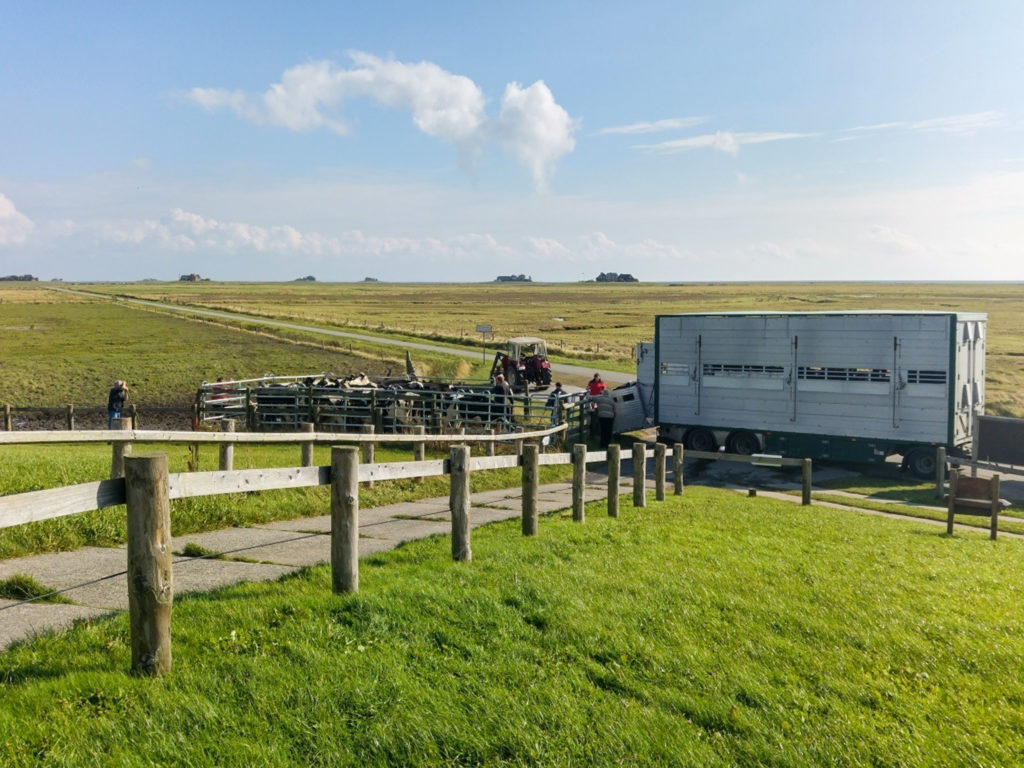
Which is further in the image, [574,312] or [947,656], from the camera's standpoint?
[574,312]

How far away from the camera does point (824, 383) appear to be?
2416 centimetres

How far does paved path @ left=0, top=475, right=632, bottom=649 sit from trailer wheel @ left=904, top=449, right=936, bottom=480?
50.3 ft

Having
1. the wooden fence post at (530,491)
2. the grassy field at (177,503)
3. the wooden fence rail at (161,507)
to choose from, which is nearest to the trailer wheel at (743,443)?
the grassy field at (177,503)

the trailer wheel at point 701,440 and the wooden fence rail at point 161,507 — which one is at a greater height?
the wooden fence rail at point 161,507

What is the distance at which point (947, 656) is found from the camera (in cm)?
637

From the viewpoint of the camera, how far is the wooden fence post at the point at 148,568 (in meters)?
4.92

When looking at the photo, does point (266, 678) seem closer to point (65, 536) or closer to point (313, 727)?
point (313, 727)

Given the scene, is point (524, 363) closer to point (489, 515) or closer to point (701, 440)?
point (701, 440)

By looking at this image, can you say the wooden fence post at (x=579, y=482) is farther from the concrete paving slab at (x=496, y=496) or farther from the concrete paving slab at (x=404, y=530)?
the concrete paving slab at (x=496, y=496)

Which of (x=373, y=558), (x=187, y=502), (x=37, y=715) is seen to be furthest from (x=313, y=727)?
(x=187, y=502)

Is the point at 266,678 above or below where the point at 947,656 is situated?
above

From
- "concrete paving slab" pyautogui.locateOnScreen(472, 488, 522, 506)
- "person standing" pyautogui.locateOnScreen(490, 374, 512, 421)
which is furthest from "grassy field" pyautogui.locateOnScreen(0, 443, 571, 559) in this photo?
"person standing" pyautogui.locateOnScreen(490, 374, 512, 421)

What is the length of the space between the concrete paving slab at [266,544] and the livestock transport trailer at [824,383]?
57.5ft

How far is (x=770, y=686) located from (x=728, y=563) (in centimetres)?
305
